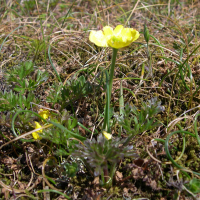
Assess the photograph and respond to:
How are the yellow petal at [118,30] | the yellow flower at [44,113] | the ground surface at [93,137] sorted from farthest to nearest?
the yellow flower at [44,113] < the yellow petal at [118,30] < the ground surface at [93,137]

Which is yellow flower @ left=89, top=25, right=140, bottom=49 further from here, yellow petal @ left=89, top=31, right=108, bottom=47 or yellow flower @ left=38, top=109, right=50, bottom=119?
yellow flower @ left=38, top=109, right=50, bottom=119

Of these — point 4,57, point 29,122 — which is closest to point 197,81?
point 29,122

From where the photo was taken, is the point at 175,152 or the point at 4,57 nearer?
the point at 175,152

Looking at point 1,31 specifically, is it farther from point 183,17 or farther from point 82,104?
point 183,17

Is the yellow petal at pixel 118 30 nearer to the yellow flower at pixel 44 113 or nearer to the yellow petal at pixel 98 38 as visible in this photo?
the yellow petal at pixel 98 38

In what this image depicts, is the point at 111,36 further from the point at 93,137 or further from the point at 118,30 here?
the point at 93,137

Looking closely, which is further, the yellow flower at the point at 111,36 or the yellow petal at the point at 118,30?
the yellow petal at the point at 118,30

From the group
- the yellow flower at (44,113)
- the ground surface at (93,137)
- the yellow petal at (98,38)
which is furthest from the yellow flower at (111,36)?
the yellow flower at (44,113)

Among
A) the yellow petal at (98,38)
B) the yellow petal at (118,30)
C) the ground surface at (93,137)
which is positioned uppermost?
the yellow petal at (118,30)

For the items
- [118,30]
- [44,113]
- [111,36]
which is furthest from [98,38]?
[44,113]
